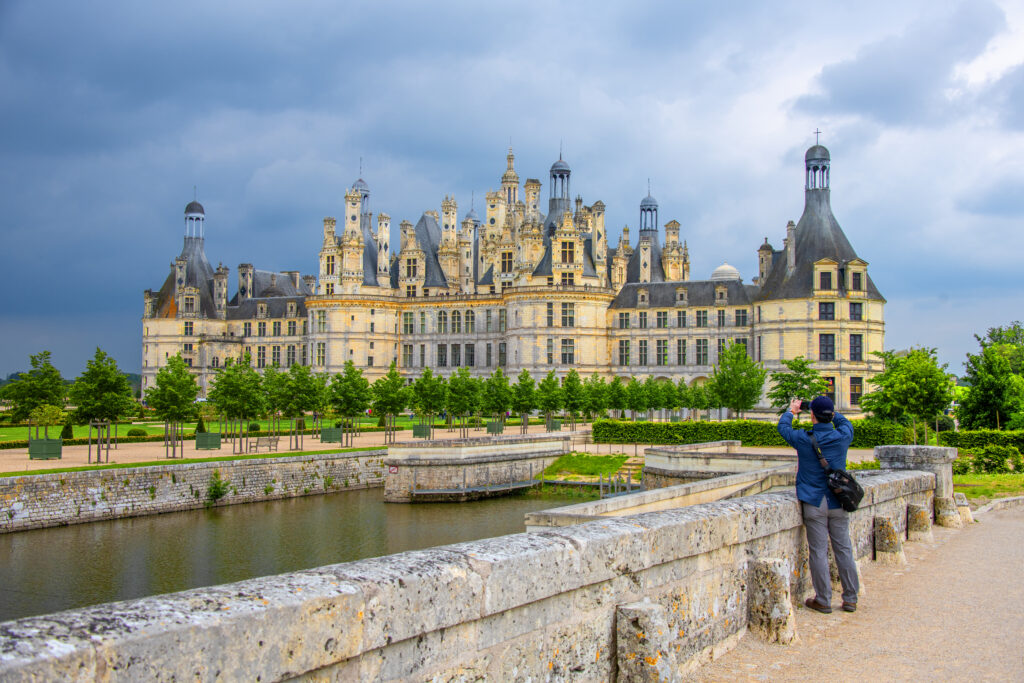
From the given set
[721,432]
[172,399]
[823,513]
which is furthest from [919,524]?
[172,399]

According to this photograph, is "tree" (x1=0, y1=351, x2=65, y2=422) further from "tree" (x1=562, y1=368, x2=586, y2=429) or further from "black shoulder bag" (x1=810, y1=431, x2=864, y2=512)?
"black shoulder bag" (x1=810, y1=431, x2=864, y2=512)

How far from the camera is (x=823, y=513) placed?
27.6ft

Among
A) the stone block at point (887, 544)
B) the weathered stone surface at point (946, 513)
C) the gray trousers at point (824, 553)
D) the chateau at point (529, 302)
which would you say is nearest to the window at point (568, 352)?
the chateau at point (529, 302)

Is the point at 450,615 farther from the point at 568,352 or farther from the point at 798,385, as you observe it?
the point at 568,352

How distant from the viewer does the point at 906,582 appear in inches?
382

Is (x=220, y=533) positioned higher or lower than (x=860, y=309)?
lower

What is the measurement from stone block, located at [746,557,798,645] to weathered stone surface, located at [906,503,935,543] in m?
5.52

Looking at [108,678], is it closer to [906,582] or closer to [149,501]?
[906,582]

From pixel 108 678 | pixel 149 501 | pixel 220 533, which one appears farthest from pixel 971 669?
pixel 149 501

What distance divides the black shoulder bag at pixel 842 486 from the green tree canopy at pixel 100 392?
33.5m

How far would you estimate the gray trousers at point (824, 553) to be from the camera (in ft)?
27.1

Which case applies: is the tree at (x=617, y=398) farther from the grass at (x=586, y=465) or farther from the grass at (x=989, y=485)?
the grass at (x=989, y=485)

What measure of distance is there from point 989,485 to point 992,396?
569 inches

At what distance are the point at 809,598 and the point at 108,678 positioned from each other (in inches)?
276
